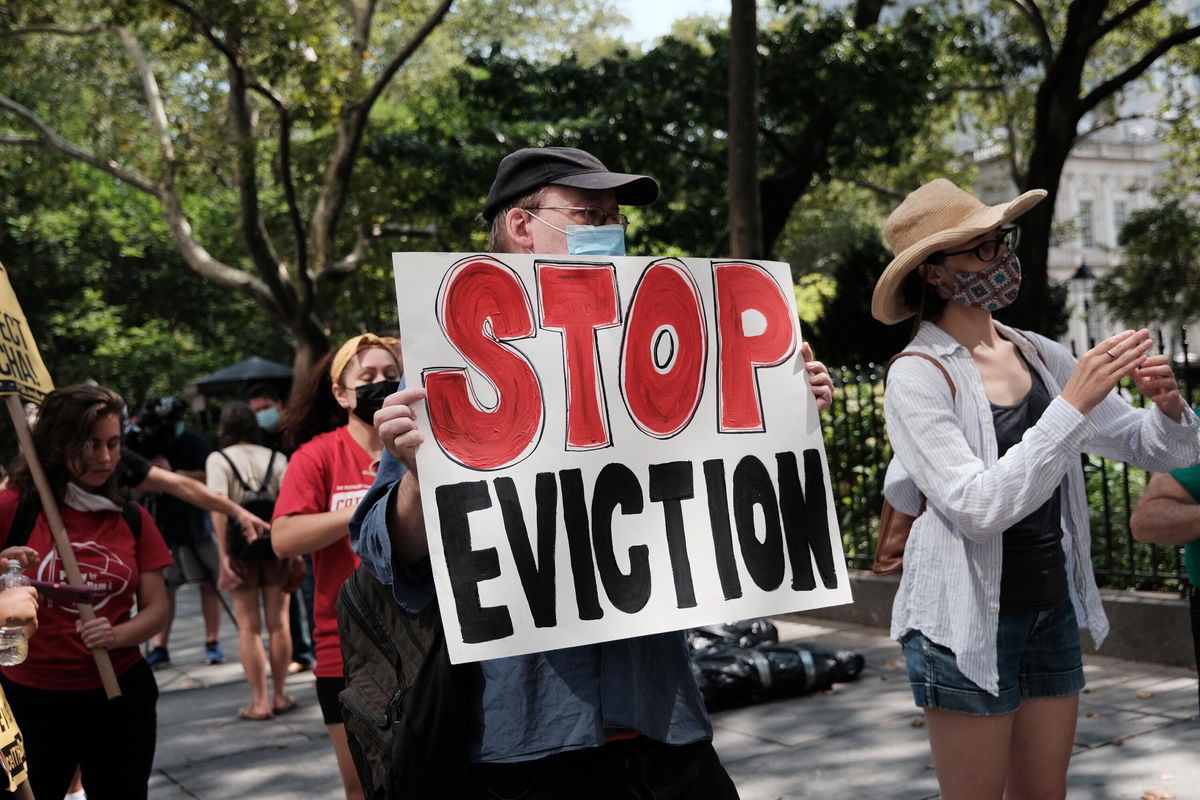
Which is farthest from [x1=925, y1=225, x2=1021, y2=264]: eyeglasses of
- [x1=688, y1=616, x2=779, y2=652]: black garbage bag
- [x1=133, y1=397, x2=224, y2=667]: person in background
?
[x1=133, y1=397, x2=224, y2=667]: person in background

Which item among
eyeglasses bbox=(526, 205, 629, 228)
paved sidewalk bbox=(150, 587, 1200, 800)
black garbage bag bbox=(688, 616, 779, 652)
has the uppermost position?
eyeglasses bbox=(526, 205, 629, 228)

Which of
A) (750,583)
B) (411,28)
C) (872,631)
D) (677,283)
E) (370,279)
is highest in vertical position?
(411,28)

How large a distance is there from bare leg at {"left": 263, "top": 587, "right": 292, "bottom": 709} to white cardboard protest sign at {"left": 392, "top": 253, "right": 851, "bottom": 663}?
532cm

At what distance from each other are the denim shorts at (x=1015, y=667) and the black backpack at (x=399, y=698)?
117cm

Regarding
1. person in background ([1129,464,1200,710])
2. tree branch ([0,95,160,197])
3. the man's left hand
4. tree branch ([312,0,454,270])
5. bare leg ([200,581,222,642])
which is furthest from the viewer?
tree branch ([0,95,160,197])

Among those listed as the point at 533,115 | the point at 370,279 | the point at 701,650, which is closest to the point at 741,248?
the point at 701,650

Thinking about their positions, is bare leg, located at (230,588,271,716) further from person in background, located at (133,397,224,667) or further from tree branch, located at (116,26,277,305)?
tree branch, located at (116,26,277,305)

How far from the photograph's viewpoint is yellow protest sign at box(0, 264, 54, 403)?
145 inches

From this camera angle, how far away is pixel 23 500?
3705 millimetres

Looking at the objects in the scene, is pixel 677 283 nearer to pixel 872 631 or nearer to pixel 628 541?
pixel 628 541

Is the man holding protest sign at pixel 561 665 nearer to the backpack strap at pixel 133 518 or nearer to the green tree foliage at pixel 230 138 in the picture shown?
the backpack strap at pixel 133 518

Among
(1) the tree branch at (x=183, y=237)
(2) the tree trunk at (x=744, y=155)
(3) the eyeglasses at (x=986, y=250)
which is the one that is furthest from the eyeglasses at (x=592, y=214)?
(1) the tree branch at (x=183, y=237)

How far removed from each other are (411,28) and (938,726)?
1975 centimetres

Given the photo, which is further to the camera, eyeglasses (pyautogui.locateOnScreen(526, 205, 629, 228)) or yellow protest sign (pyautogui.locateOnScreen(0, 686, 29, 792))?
yellow protest sign (pyautogui.locateOnScreen(0, 686, 29, 792))
